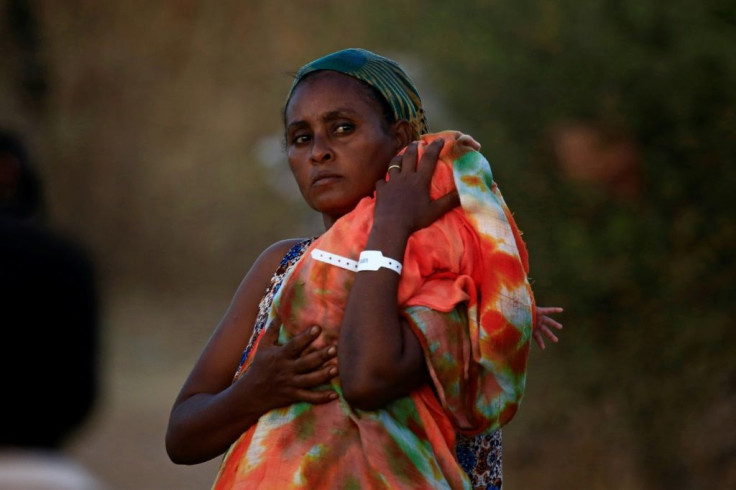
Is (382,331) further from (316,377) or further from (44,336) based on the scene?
(44,336)

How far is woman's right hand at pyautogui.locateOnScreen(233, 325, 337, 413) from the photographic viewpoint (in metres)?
2.33

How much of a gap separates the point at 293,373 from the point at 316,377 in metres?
0.05

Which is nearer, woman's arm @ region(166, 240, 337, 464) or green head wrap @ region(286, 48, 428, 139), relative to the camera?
woman's arm @ region(166, 240, 337, 464)

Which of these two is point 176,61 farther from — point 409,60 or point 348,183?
point 348,183

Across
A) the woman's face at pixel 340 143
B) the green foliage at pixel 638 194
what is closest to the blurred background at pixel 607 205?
the green foliage at pixel 638 194

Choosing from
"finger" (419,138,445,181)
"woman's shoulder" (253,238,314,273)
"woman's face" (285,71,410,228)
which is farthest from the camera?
"woman's shoulder" (253,238,314,273)

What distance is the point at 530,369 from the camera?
23.0ft

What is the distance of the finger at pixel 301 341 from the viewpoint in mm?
2350

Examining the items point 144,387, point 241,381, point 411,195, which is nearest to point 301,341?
point 241,381

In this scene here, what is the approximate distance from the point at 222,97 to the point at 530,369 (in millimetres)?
11784

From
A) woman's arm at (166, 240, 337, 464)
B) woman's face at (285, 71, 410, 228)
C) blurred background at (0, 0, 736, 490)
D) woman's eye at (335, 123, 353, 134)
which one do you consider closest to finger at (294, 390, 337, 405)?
woman's arm at (166, 240, 337, 464)

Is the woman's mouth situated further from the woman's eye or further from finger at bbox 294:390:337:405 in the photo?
finger at bbox 294:390:337:405

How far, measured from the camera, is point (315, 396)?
2.32m

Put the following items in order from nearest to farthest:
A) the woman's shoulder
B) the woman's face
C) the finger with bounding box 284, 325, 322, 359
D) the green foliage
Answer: the finger with bounding box 284, 325, 322, 359
the woman's face
the woman's shoulder
the green foliage
